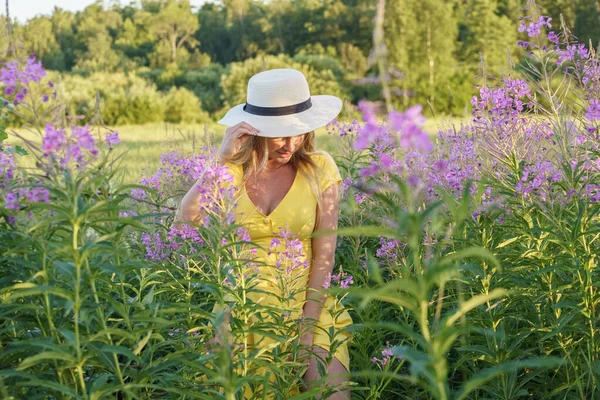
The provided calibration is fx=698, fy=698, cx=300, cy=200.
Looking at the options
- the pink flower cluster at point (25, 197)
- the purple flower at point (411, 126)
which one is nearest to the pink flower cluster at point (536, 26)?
the purple flower at point (411, 126)

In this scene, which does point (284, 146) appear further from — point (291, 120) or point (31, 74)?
point (31, 74)

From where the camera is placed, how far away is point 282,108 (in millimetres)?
3188

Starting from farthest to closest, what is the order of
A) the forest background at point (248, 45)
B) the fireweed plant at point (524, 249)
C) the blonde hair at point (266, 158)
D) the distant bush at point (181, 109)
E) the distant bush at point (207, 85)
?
the distant bush at point (207, 85) < the forest background at point (248, 45) < the distant bush at point (181, 109) < the blonde hair at point (266, 158) < the fireweed plant at point (524, 249)

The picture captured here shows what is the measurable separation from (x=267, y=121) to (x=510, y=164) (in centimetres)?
107

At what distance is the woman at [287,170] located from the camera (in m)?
3.10

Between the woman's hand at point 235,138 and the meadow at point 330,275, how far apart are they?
337 millimetres

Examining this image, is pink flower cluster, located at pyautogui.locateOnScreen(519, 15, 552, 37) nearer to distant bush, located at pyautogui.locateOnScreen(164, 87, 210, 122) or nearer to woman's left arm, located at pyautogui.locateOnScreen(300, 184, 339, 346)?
woman's left arm, located at pyautogui.locateOnScreen(300, 184, 339, 346)

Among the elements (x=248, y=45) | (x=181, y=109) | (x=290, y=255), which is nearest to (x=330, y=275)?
(x=290, y=255)

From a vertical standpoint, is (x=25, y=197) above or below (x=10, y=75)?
below

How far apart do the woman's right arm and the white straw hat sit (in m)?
0.08

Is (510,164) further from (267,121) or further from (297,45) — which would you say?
(297,45)

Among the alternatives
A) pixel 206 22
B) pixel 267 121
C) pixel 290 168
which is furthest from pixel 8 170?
pixel 206 22

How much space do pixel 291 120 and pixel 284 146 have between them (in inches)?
5.1

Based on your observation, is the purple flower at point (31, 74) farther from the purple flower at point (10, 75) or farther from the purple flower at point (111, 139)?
the purple flower at point (111, 139)
